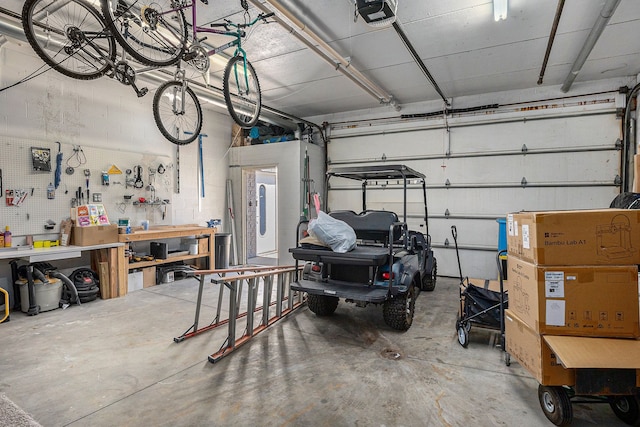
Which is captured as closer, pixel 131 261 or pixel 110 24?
pixel 110 24

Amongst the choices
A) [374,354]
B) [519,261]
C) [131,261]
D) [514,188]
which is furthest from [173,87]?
[514,188]

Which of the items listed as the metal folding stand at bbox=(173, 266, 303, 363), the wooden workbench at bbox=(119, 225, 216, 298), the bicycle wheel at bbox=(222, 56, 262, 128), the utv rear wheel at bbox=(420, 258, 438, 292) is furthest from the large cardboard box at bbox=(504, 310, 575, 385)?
the wooden workbench at bbox=(119, 225, 216, 298)

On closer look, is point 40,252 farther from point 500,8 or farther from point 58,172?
point 500,8

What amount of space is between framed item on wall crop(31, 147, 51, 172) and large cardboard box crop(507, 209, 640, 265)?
5824 mm

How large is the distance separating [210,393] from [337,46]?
416cm

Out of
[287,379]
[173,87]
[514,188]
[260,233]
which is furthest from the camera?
[260,233]

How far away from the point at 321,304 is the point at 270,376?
1.40 meters

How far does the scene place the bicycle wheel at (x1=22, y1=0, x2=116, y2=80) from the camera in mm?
2711

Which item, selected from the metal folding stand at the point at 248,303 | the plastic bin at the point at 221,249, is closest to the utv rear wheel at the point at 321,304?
the metal folding stand at the point at 248,303

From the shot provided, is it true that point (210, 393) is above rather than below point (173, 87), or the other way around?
below

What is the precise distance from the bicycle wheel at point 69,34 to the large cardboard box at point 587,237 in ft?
12.2

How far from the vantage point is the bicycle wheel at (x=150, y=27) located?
8.60ft

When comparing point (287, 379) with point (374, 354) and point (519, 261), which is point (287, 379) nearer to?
point (374, 354)

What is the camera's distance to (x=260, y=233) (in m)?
8.76
